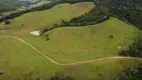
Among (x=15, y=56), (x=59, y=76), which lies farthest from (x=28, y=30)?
(x=59, y=76)

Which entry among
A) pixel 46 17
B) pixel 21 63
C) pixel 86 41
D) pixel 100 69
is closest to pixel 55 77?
pixel 21 63

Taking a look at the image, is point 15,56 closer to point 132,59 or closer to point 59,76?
point 59,76

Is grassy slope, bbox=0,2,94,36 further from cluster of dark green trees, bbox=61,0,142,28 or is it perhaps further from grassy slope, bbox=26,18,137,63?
grassy slope, bbox=26,18,137,63

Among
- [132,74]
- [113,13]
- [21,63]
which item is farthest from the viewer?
[113,13]

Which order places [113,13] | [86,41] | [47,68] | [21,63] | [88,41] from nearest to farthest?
1. [47,68]
2. [21,63]
3. [88,41]
4. [86,41]
5. [113,13]

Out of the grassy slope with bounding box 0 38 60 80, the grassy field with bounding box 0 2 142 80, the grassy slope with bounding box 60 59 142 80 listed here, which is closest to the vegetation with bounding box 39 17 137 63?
the grassy field with bounding box 0 2 142 80

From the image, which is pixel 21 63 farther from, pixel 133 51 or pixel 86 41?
pixel 133 51
